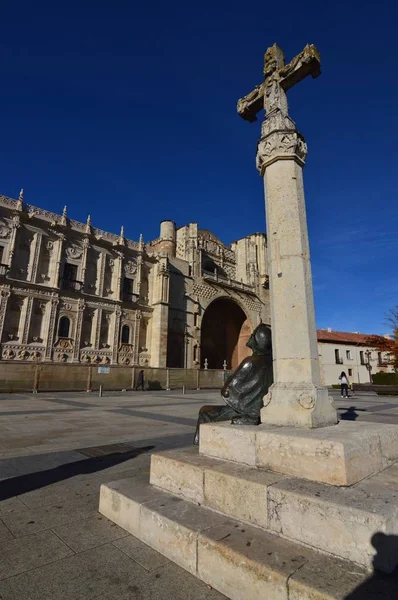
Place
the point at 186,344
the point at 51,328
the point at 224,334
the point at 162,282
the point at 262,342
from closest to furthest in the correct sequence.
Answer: the point at 262,342, the point at 51,328, the point at 162,282, the point at 186,344, the point at 224,334

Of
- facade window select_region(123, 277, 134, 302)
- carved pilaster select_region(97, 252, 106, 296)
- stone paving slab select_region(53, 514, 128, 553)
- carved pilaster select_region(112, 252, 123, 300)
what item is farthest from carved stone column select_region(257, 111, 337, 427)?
facade window select_region(123, 277, 134, 302)

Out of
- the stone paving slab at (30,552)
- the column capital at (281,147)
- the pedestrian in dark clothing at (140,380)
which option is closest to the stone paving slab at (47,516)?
the stone paving slab at (30,552)

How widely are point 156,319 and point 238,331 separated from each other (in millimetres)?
15043

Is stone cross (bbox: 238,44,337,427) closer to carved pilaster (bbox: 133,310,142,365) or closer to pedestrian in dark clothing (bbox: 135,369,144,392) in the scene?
pedestrian in dark clothing (bbox: 135,369,144,392)

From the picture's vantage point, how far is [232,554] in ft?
6.34

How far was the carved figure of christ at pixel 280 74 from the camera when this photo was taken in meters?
4.89

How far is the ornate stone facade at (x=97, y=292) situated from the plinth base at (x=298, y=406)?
25.3 metres

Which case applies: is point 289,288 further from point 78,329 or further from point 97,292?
point 97,292

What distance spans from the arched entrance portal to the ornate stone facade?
3.03 meters

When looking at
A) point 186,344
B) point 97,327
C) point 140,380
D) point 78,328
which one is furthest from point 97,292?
point 140,380

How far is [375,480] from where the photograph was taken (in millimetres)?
2479

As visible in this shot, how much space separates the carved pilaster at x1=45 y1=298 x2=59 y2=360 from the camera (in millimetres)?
26141

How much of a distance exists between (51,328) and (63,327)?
1137mm

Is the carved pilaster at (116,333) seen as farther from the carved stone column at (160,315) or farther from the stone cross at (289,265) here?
the stone cross at (289,265)
